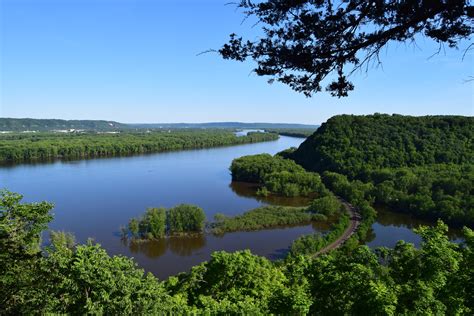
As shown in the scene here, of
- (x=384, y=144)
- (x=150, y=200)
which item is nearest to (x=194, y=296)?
(x=150, y=200)

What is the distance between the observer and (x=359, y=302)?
903cm

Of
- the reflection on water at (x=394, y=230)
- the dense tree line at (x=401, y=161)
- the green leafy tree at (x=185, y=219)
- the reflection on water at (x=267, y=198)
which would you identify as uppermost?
the dense tree line at (x=401, y=161)

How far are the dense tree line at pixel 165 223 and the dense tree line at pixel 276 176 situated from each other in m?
17.8

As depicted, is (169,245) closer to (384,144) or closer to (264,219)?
(264,219)

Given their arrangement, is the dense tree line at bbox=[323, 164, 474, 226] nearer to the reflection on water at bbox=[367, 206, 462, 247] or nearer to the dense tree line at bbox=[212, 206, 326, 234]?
the reflection on water at bbox=[367, 206, 462, 247]

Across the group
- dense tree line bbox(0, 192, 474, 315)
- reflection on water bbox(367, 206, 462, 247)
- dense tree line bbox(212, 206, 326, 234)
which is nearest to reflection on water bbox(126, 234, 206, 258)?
dense tree line bbox(212, 206, 326, 234)

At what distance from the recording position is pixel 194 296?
12.2 meters

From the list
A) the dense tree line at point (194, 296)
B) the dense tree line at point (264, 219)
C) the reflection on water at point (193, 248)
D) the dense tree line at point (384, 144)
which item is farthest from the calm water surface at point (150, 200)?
the dense tree line at point (384, 144)

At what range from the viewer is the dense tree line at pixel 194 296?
726cm

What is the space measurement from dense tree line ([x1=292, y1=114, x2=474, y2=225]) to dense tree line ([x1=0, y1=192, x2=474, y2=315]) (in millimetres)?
27729

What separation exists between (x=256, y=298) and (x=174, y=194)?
1326 inches

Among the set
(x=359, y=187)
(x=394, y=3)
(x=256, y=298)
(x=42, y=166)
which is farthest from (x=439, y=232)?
(x=42, y=166)

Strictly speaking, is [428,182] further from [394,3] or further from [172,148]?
[172,148]

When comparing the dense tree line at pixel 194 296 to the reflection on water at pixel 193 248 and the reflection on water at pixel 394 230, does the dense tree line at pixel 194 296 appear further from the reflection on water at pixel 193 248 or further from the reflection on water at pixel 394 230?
the reflection on water at pixel 394 230
